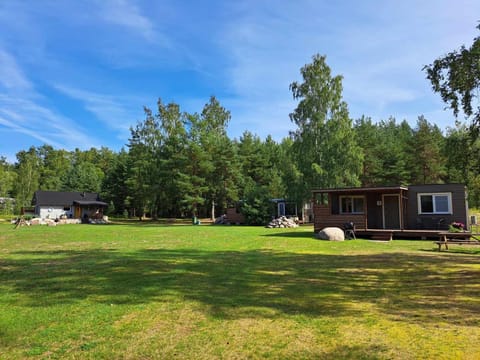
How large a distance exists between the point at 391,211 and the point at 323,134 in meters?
10.9

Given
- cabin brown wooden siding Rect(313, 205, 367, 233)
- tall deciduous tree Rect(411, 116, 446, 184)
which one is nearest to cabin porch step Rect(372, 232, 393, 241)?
cabin brown wooden siding Rect(313, 205, 367, 233)

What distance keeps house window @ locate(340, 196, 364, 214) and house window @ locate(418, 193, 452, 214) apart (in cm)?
318

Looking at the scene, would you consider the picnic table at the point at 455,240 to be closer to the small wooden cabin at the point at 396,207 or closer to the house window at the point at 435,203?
the small wooden cabin at the point at 396,207

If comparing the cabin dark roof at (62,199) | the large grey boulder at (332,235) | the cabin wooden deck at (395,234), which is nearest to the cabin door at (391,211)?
the cabin wooden deck at (395,234)

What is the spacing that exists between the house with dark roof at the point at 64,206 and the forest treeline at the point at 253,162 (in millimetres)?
4809

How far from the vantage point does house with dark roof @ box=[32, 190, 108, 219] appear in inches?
1816

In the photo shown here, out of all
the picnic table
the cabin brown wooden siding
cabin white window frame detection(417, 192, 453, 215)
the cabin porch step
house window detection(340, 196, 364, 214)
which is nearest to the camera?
the picnic table

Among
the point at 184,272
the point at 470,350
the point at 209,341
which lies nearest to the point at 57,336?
the point at 209,341

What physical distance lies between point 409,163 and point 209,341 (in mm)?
42105

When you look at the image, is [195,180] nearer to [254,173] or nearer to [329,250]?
[254,173]

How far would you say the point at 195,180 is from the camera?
1495 inches

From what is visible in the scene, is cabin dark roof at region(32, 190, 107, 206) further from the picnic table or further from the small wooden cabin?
the picnic table

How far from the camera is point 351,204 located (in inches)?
831

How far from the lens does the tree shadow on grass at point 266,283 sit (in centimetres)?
537
